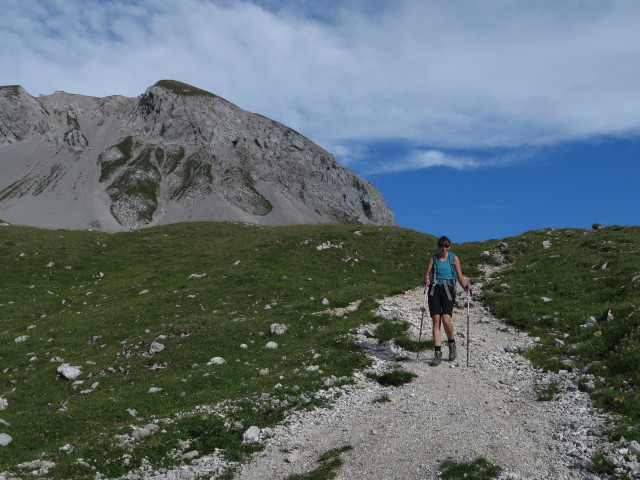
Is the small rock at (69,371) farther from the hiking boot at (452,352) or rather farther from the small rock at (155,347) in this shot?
the hiking boot at (452,352)

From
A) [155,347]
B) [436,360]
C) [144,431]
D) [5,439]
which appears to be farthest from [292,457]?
[155,347]

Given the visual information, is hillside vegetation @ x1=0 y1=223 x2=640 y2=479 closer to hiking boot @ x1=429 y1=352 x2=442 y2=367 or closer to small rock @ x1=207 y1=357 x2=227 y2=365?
small rock @ x1=207 y1=357 x2=227 y2=365

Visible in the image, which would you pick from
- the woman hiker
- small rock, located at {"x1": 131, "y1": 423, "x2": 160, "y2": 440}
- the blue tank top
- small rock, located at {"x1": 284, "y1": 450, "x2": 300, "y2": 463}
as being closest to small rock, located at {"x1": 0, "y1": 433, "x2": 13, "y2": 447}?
small rock, located at {"x1": 131, "y1": 423, "x2": 160, "y2": 440}

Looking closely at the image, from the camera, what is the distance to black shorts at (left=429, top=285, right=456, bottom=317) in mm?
16625

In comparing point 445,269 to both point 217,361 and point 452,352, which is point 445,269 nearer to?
point 452,352

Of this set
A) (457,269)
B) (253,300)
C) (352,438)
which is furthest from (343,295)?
(352,438)

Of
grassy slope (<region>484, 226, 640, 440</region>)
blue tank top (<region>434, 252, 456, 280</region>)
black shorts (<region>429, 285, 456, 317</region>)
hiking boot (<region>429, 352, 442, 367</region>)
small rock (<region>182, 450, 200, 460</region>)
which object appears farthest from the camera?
blue tank top (<region>434, 252, 456, 280</region>)

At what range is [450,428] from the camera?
36.9 feet

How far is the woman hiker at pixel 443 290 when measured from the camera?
1648 centimetres

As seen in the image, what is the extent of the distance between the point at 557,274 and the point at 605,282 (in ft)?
12.2

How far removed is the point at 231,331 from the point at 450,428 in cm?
1373

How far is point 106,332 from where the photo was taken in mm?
24938

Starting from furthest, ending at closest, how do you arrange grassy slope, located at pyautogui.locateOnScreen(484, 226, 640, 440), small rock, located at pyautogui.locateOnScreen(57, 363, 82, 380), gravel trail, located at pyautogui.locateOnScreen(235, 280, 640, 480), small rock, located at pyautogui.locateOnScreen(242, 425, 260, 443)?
small rock, located at pyautogui.locateOnScreen(57, 363, 82, 380)
grassy slope, located at pyautogui.locateOnScreen(484, 226, 640, 440)
small rock, located at pyautogui.locateOnScreen(242, 425, 260, 443)
gravel trail, located at pyautogui.locateOnScreen(235, 280, 640, 480)

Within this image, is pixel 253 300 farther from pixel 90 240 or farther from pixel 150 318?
pixel 90 240
